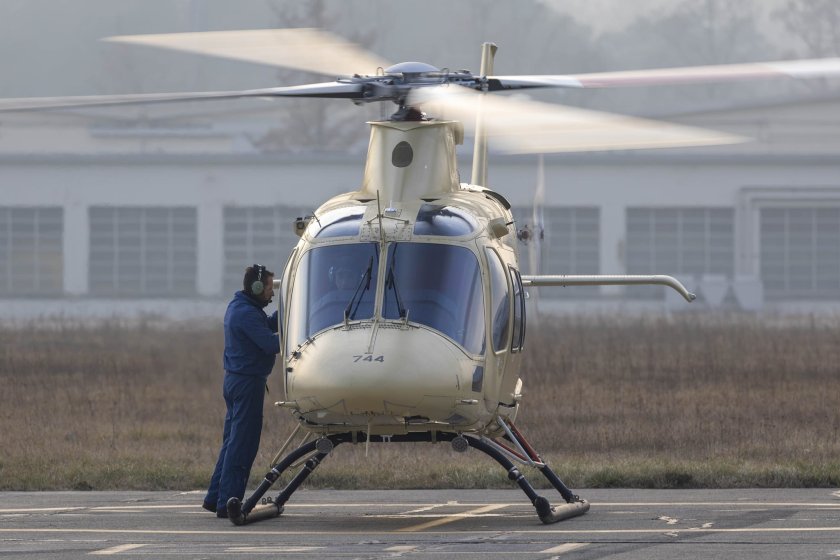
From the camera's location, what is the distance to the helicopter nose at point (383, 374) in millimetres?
10828

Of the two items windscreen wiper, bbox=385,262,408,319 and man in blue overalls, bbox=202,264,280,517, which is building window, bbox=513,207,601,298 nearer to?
man in blue overalls, bbox=202,264,280,517

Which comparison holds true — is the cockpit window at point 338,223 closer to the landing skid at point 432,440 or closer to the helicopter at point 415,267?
the helicopter at point 415,267

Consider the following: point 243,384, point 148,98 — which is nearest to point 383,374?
point 243,384

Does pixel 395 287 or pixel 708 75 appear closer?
pixel 708 75

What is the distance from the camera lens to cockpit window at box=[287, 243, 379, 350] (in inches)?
449

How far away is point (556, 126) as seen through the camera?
1192 cm

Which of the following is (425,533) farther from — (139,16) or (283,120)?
(139,16)

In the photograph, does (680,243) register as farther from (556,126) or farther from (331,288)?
(331,288)

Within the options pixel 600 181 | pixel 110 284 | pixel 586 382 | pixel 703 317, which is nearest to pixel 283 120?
pixel 110 284

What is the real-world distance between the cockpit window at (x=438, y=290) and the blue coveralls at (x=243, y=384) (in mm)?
1309

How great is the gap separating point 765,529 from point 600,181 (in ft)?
141

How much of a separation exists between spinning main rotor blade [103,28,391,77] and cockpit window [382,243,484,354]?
Answer: 148 cm

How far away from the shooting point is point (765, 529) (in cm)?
1115

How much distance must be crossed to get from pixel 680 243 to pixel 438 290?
1790 inches
